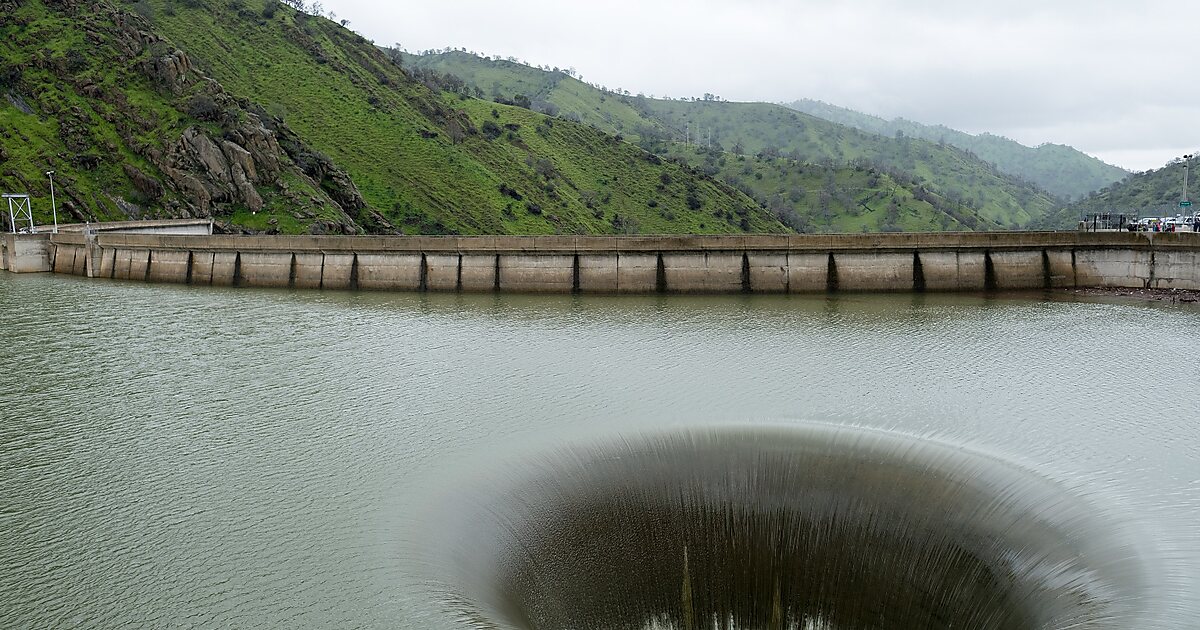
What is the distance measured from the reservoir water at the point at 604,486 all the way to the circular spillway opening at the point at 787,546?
54 millimetres

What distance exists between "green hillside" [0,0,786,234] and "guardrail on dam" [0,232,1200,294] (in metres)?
20.2

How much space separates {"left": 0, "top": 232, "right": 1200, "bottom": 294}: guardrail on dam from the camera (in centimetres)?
4394

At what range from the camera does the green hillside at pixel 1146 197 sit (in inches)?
4948

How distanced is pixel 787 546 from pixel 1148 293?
35341mm

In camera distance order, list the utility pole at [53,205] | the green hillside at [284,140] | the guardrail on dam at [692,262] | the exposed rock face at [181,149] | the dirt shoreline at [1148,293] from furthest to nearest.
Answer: the green hillside at [284,140] < the exposed rock face at [181,149] < the utility pole at [53,205] < the guardrail on dam at [692,262] < the dirt shoreline at [1148,293]

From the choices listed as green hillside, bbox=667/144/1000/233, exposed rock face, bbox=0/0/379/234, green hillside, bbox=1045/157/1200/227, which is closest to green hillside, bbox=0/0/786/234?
exposed rock face, bbox=0/0/379/234

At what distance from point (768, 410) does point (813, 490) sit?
5437 millimetres

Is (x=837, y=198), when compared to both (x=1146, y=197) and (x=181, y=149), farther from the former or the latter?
(x=181, y=149)

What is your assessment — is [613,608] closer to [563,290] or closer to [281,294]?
[563,290]

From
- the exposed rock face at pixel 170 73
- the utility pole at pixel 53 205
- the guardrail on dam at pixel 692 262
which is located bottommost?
the guardrail on dam at pixel 692 262

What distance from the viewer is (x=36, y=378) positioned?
26766mm

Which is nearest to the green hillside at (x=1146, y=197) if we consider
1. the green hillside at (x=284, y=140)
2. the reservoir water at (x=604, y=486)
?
the green hillside at (x=284, y=140)

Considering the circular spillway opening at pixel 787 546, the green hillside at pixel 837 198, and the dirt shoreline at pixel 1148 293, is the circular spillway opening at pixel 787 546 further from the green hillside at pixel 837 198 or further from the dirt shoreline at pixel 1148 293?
the green hillside at pixel 837 198

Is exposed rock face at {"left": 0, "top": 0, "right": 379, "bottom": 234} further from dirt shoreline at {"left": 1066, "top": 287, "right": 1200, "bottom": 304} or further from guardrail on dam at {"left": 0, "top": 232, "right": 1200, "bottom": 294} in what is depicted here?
dirt shoreline at {"left": 1066, "top": 287, "right": 1200, "bottom": 304}
